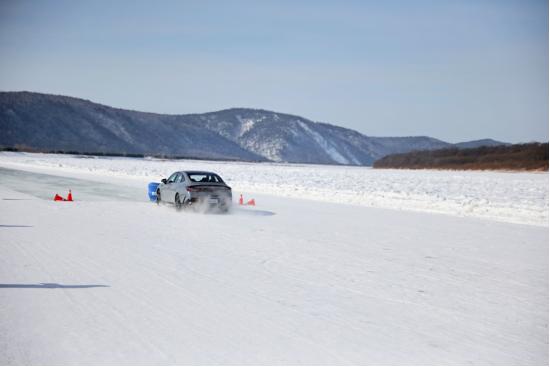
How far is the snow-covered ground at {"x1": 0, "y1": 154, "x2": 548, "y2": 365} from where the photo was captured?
5.14 m

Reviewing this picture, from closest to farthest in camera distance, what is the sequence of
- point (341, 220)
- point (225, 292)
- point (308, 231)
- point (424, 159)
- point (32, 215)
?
point (225, 292)
point (308, 231)
point (32, 215)
point (341, 220)
point (424, 159)

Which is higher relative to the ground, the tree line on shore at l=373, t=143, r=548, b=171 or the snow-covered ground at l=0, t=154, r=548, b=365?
the tree line on shore at l=373, t=143, r=548, b=171

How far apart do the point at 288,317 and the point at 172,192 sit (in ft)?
42.3

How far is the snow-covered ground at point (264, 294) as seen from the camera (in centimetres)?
514

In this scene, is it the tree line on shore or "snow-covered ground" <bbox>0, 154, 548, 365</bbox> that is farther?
the tree line on shore

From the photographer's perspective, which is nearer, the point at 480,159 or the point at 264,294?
the point at 264,294

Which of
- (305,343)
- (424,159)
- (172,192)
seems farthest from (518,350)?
(424,159)

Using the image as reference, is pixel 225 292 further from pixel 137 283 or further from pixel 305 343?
pixel 305 343

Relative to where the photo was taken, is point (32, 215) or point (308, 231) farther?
point (32, 215)

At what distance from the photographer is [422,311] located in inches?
261

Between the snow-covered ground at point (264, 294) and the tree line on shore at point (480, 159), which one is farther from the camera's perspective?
the tree line on shore at point (480, 159)

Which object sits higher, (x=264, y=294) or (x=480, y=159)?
(x=480, y=159)

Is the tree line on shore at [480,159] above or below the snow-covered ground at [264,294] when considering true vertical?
above

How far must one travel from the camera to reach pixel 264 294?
7160mm
